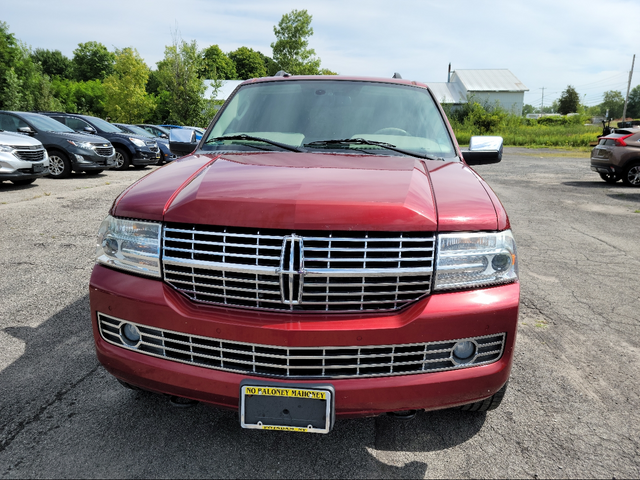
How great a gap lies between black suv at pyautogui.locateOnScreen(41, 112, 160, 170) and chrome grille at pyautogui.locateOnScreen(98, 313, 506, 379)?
598 inches

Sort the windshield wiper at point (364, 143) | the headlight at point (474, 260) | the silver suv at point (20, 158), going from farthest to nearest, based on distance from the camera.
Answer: the silver suv at point (20, 158) → the windshield wiper at point (364, 143) → the headlight at point (474, 260)

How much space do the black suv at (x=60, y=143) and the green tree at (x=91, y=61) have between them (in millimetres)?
83772

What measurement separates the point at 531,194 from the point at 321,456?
1157cm

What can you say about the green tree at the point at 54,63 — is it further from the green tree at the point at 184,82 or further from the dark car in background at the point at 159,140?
the dark car in background at the point at 159,140

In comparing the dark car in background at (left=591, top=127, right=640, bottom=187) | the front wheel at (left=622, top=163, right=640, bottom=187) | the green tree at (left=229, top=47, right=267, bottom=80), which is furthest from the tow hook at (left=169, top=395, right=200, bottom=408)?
the green tree at (left=229, top=47, right=267, bottom=80)

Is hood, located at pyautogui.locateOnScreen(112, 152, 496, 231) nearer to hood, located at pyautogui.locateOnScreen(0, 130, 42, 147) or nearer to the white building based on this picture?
hood, located at pyautogui.locateOnScreen(0, 130, 42, 147)

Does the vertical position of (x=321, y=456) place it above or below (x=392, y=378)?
below

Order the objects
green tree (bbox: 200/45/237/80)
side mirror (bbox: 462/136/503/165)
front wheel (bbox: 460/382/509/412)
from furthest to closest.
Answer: green tree (bbox: 200/45/237/80), side mirror (bbox: 462/136/503/165), front wheel (bbox: 460/382/509/412)

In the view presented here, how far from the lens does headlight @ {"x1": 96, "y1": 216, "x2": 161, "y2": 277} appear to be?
2.20 m

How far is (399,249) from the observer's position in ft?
6.70

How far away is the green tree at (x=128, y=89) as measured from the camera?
4044 centimetres

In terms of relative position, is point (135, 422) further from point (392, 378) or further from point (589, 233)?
point (589, 233)

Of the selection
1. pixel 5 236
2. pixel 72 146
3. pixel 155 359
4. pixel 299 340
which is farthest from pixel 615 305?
pixel 72 146

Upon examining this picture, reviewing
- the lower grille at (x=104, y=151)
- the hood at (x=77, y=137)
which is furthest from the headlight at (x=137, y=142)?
the hood at (x=77, y=137)
